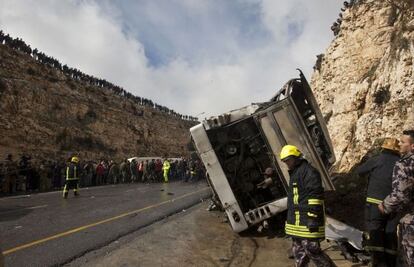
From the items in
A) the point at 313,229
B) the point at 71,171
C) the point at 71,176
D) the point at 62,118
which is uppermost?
Answer: the point at 62,118

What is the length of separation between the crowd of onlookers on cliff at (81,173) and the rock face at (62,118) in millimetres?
8241

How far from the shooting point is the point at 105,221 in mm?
9883

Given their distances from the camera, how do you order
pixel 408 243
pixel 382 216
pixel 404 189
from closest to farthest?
pixel 408 243 → pixel 404 189 → pixel 382 216

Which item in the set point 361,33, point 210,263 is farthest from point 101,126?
point 210,263

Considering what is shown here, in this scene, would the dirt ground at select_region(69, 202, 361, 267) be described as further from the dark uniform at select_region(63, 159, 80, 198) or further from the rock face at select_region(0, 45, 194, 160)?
the rock face at select_region(0, 45, 194, 160)

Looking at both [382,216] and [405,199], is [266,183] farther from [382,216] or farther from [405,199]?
[405,199]

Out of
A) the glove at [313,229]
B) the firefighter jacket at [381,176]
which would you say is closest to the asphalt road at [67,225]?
the glove at [313,229]

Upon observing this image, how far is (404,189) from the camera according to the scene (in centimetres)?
454

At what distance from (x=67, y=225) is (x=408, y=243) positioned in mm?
7136

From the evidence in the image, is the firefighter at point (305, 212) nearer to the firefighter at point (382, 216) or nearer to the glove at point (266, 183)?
the firefighter at point (382, 216)

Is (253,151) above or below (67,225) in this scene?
above

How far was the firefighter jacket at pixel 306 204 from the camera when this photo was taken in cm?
477

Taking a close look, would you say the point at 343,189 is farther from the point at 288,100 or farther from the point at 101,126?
the point at 101,126

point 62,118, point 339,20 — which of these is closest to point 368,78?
point 339,20
